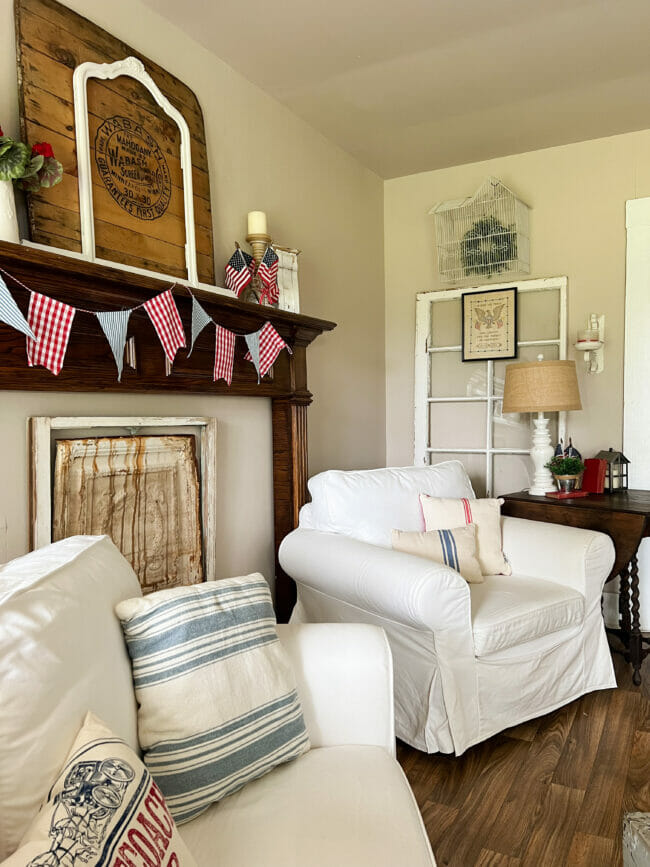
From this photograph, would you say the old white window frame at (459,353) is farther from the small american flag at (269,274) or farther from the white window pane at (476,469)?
the small american flag at (269,274)

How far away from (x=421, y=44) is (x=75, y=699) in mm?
2515

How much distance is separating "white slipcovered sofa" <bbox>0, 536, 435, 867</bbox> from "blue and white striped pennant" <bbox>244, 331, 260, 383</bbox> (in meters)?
1.17

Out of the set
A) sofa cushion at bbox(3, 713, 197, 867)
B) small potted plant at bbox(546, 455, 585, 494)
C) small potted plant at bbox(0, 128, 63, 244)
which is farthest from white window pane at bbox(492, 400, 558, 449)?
sofa cushion at bbox(3, 713, 197, 867)

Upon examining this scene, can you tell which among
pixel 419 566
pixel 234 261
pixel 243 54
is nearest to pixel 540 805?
pixel 419 566

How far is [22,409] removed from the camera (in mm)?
1802

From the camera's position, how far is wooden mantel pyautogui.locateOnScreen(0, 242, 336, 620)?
1.67 m

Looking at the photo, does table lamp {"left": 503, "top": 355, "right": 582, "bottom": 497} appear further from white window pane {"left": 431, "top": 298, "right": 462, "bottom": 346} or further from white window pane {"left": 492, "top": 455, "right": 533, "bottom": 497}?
white window pane {"left": 431, "top": 298, "right": 462, "bottom": 346}

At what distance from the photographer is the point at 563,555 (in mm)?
2451

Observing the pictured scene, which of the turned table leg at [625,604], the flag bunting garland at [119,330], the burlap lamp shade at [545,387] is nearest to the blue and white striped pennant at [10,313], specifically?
the flag bunting garland at [119,330]

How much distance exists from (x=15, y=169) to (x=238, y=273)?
3.14ft

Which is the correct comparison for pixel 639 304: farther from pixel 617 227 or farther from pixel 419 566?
pixel 419 566

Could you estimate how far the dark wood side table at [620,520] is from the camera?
105 inches

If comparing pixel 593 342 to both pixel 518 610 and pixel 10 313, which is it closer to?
pixel 518 610

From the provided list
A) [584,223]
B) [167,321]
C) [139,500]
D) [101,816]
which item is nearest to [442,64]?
[584,223]
